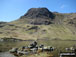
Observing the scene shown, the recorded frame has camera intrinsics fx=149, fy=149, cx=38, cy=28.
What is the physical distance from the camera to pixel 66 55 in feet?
120

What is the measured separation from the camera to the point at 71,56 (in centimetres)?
3688

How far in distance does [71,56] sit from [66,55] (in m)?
1.36
